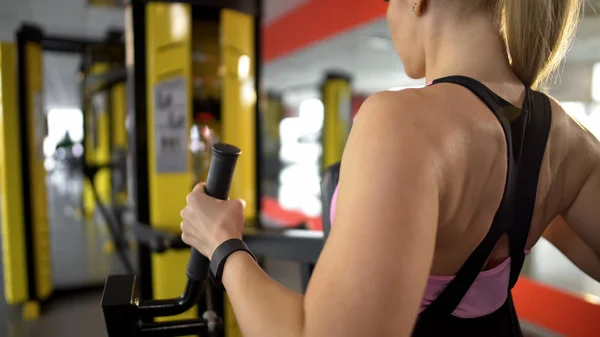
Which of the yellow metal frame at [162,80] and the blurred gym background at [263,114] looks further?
the blurred gym background at [263,114]

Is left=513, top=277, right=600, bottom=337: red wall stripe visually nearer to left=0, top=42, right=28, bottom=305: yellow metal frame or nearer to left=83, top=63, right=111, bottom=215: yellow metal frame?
left=0, top=42, right=28, bottom=305: yellow metal frame

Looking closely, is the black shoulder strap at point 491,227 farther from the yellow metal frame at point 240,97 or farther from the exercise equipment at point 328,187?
the yellow metal frame at point 240,97

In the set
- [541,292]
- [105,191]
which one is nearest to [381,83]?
[105,191]

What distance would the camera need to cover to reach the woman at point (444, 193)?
487 mm

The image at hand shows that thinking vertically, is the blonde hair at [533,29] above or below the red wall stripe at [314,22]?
below

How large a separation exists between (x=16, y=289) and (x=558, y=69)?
3.41m

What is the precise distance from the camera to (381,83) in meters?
9.78

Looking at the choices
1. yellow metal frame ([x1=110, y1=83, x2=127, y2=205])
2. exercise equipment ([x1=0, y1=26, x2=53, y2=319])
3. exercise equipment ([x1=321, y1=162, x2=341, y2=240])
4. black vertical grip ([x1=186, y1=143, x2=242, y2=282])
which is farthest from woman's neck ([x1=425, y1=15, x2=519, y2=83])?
yellow metal frame ([x1=110, y1=83, x2=127, y2=205])

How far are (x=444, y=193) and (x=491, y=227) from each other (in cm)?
15

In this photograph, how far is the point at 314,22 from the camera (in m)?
4.50

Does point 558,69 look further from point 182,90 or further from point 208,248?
point 182,90

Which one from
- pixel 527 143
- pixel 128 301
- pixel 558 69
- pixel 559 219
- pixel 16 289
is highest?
pixel 558 69

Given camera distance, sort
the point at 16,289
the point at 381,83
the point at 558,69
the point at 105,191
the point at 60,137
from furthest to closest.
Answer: the point at 381,83, the point at 60,137, the point at 105,191, the point at 16,289, the point at 558,69

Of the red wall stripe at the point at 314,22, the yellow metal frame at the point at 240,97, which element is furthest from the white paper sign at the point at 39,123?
the red wall stripe at the point at 314,22
